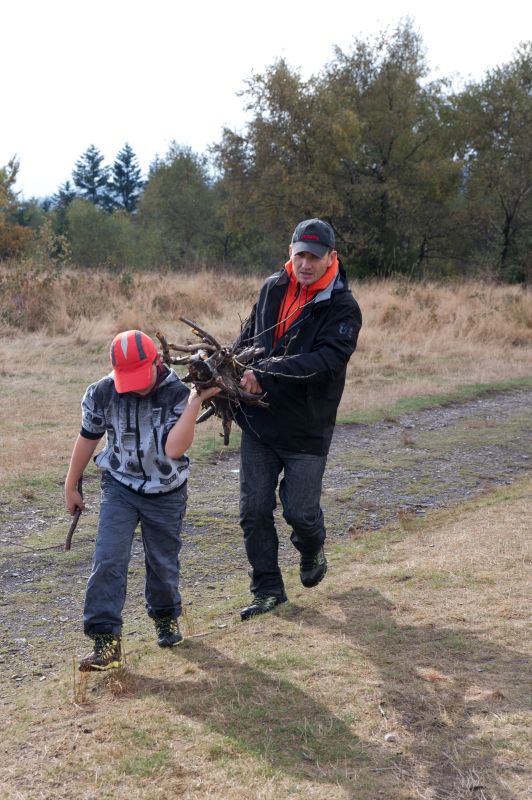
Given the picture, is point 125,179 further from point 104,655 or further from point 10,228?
point 104,655

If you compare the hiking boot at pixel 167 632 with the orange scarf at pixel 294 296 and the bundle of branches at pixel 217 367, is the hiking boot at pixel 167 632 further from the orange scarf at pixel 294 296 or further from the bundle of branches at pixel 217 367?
the orange scarf at pixel 294 296

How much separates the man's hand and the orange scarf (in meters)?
0.34

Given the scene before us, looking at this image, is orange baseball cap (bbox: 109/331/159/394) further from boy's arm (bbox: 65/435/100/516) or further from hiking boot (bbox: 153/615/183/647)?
hiking boot (bbox: 153/615/183/647)

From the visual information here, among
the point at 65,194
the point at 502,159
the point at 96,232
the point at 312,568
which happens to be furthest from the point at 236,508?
the point at 65,194

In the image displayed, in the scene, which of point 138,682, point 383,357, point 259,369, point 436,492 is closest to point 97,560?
point 138,682

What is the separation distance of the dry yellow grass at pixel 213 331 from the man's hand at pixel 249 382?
396 cm

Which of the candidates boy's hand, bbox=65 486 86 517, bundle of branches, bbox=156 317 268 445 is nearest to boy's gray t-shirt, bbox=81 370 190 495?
bundle of branches, bbox=156 317 268 445

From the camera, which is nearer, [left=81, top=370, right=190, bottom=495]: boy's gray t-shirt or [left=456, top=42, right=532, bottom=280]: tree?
[left=81, top=370, right=190, bottom=495]: boy's gray t-shirt

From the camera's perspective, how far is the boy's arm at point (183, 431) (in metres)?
4.14

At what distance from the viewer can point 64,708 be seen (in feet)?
12.7

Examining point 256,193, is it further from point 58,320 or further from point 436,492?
point 436,492

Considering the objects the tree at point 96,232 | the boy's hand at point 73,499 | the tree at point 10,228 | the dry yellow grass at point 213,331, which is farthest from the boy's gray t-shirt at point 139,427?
the tree at point 96,232

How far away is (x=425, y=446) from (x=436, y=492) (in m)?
1.70

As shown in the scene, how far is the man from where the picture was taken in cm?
Answer: 465
